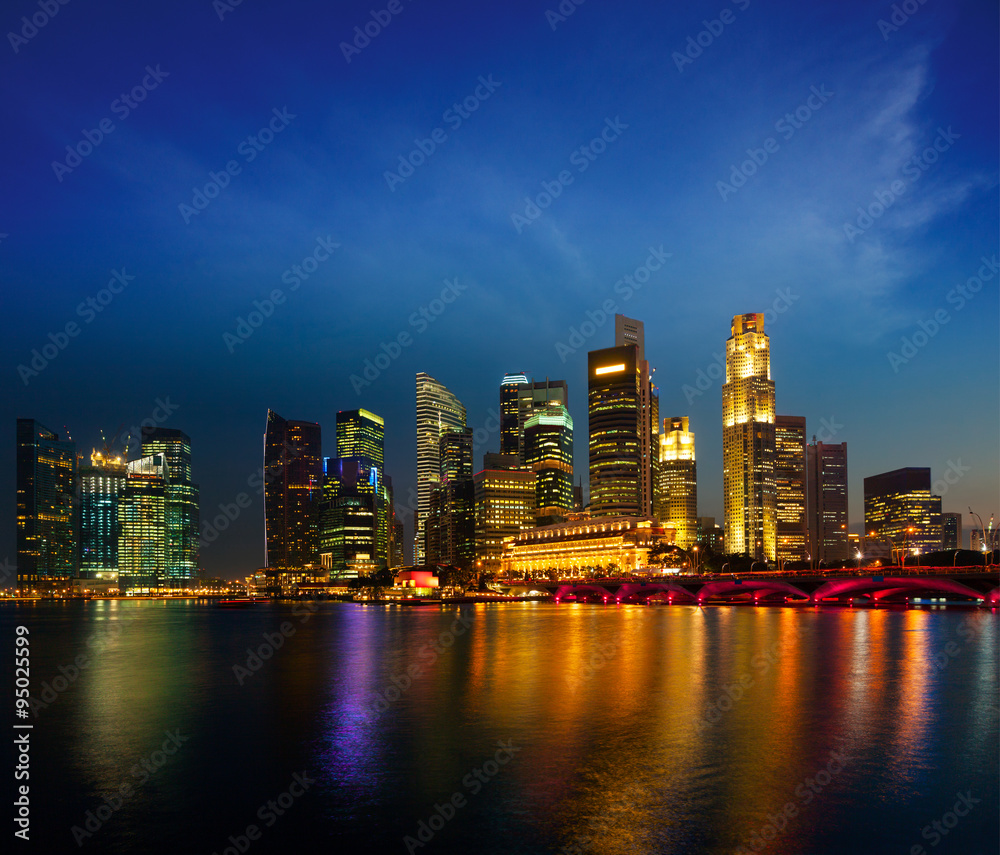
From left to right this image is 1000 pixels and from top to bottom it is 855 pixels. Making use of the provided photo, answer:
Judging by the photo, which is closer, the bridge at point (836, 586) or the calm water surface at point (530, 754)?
the calm water surface at point (530, 754)

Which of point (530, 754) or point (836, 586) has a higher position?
point (530, 754)

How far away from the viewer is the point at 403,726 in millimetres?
39250

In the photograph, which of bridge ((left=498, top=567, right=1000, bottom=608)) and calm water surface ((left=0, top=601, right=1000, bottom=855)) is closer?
calm water surface ((left=0, top=601, right=1000, bottom=855))

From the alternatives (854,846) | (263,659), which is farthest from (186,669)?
(854,846)

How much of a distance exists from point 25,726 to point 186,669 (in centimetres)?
2448

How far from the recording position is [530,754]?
33125 millimetres

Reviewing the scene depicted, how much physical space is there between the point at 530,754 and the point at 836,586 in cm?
12561

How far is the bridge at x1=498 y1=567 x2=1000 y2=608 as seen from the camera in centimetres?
13062

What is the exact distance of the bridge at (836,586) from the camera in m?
131

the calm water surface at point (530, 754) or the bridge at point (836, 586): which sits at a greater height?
the calm water surface at point (530, 754)

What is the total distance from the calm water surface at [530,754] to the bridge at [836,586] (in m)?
70.9

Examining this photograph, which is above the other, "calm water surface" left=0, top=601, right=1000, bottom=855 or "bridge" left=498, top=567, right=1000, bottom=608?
"calm water surface" left=0, top=601, right=1000, bottom=855

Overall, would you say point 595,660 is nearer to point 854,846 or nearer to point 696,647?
point 696,647

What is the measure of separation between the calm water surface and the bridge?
233 feet
